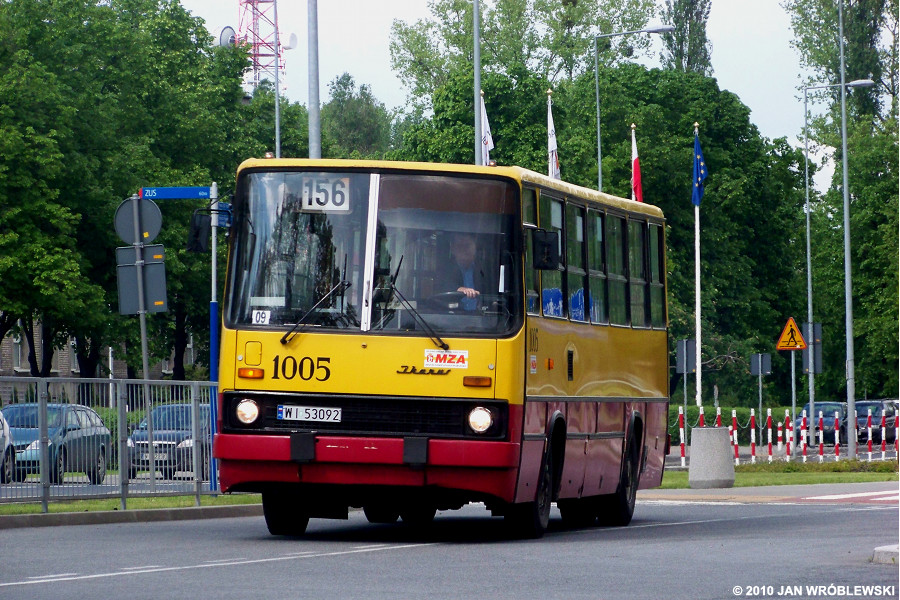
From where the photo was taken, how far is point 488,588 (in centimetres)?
1084

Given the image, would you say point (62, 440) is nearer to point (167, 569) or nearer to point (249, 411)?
point (249, 411)

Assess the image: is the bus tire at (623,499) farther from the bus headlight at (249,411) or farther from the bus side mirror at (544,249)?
the bus headlight at (249,411)

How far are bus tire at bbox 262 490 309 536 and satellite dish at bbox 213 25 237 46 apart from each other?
2055 inches

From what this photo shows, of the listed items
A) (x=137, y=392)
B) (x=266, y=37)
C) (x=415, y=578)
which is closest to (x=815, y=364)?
(x=137, y=392)

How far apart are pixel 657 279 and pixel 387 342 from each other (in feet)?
20.4

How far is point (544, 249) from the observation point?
15383mm

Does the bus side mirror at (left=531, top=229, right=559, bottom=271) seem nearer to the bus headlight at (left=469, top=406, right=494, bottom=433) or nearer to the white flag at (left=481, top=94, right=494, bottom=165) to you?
the bus headlight at (left=469, top=406, right=494, bottom=433)

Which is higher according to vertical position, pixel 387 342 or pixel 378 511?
pixel 387 342

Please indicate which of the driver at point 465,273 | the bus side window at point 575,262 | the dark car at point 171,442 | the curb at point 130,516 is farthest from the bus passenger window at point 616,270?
the dark car at point 171,442

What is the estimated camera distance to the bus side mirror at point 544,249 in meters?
15.4

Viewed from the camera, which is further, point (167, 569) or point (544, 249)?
point (544, 249)

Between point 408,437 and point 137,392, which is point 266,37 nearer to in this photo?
point 137,392

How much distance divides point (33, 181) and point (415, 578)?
38.9 metres

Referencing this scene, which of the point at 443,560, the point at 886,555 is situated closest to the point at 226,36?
the point at 443,560
